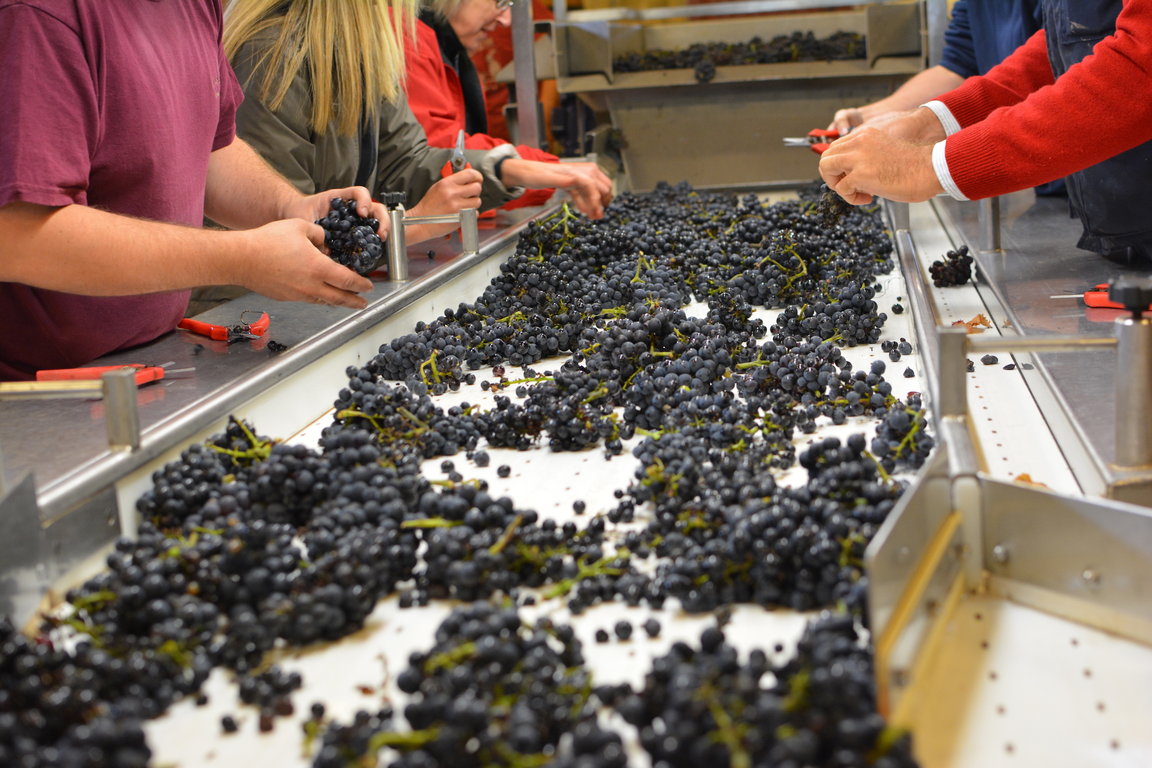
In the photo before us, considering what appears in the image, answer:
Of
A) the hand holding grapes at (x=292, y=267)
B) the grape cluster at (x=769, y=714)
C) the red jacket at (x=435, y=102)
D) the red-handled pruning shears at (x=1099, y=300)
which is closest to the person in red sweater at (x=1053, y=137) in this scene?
the red-handled pruning shears at (x=1099, y=300)

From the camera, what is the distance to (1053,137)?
1.79m

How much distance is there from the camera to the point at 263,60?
2.62 meters

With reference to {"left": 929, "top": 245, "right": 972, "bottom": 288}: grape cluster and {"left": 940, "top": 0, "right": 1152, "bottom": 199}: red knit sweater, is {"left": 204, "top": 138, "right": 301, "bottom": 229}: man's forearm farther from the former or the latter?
{"left": 929, "top": 245, "right": 972, "bottom": 288}: grape cluster

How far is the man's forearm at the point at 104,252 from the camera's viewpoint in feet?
4.82

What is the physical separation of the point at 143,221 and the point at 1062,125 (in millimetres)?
1544

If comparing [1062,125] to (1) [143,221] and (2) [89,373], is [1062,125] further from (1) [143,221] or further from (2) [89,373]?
(2) [89,373]

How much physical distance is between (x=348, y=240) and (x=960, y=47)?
289 centimetres

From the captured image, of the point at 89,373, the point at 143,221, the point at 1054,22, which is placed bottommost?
the point at 89,373

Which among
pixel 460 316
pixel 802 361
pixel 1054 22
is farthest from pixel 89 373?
pixel 1054 22

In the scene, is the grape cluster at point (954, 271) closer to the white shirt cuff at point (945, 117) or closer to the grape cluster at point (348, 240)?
the white shirt cuff at point (945, 117)

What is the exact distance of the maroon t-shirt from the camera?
1.47 m

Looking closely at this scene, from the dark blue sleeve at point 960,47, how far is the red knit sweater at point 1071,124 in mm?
2213

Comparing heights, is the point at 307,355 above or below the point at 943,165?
below

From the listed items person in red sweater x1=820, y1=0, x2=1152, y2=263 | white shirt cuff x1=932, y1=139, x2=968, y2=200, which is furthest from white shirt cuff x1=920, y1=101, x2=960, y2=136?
white shirt cuff x1=932, y1=139, x2=968, y2=200
